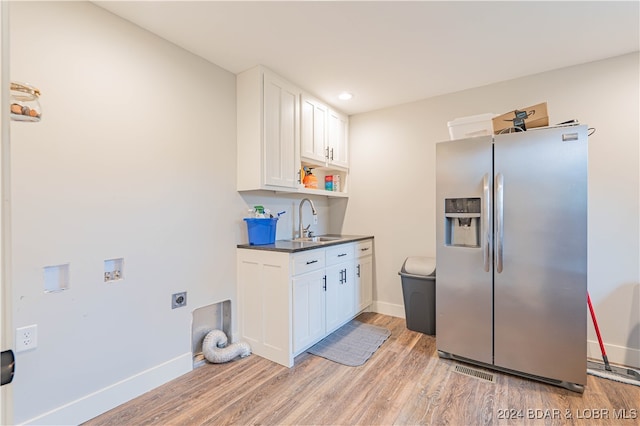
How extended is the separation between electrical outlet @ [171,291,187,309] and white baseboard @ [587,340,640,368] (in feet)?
11.1

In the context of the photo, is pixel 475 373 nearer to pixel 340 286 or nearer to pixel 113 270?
pixel 340 286

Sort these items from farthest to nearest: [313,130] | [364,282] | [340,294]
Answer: [364,282]
[313,130]
[340,294]

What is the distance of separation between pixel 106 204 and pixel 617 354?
4.00 meters

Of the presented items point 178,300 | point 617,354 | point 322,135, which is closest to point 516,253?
point 617,354

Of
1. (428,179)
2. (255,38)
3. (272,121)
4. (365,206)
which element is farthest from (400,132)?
(255,38)

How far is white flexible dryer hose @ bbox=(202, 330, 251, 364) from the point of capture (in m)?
2.38

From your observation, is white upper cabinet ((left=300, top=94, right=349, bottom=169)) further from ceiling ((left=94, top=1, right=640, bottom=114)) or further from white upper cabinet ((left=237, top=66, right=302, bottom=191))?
ceiling ((left=94, top=1, right=640, bottom=114))

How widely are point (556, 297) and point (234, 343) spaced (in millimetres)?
2497

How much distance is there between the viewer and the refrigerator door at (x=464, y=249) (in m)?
2.27

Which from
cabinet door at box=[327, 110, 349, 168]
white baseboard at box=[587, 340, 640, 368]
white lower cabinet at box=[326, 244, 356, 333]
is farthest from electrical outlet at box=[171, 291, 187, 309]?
white baseboard at box=[587, 340, 640, 368]

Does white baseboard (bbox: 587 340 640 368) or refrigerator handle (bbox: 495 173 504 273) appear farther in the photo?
white baseboard (bbox: 587 340 640 368)

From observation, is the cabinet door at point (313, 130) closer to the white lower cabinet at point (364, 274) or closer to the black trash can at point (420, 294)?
the white lower cabinet at point (364, 274)

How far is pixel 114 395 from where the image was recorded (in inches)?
73.5

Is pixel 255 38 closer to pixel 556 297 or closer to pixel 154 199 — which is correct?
pixel 154 199
